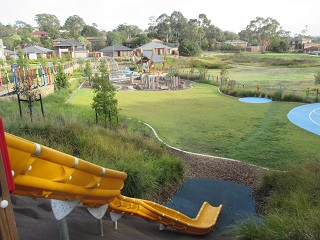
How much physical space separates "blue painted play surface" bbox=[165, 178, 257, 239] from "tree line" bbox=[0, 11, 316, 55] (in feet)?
203

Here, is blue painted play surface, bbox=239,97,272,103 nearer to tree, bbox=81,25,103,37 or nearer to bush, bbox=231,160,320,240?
bush, bbox=231,160,320,240

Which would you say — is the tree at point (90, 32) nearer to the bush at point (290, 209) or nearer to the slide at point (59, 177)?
the bush at point (290, 209)

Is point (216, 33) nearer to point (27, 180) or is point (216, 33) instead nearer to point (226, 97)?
point (226, 97)

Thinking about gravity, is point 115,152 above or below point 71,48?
below

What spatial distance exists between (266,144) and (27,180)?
978 cm

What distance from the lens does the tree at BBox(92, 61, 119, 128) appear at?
1048cm

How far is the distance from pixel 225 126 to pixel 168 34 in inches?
3073

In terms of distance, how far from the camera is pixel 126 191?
561cm

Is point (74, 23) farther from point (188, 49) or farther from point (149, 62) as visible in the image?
point (149, 62)

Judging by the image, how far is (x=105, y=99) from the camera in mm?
10609

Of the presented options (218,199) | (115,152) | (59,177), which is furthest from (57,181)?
(218,199)

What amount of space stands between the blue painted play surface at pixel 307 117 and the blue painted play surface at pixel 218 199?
23.4ft

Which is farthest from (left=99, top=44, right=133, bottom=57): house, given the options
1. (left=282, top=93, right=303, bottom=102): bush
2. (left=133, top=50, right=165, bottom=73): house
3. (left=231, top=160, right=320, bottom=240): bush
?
(left=231, top=160, right=320, bottom=240): bush

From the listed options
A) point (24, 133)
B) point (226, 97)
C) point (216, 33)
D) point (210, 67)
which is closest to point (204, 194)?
point (24, 133)
